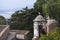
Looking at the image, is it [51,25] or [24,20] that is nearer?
[51,25]

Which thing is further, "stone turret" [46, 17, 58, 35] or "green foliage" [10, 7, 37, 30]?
"green foliage" [10, 7, 37, 30]

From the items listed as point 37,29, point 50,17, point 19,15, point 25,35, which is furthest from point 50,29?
point 19,15

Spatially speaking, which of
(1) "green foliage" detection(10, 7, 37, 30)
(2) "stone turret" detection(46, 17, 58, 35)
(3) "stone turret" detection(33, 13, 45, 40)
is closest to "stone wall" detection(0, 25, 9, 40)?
(3) "stone turret" detection(33, 13, 45, 40)

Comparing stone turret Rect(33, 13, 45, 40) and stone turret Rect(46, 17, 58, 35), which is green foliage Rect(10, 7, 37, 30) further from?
stone turret Rect(46, 17, 58, 35)

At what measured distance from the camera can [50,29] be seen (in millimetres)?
19062

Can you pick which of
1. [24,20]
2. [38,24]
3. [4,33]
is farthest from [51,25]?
[24,20]

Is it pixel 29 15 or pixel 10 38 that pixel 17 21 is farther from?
pixel 10 38

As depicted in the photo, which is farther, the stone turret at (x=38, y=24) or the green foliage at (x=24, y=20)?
the green foliage at (x=24, y=20)

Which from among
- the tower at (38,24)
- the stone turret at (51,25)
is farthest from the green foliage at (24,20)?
the stone turret at (51,25)

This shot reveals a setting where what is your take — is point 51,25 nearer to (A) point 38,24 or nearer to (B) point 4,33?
(A) point 38,24

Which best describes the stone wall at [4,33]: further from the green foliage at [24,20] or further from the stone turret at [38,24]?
the green foliage at [24,20]

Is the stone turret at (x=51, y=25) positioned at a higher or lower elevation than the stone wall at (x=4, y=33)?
higher

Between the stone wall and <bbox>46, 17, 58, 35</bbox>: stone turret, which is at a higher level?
<bbox>46, 17, 58, 35</bbox>: stone turret

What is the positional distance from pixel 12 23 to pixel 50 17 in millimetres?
10364
